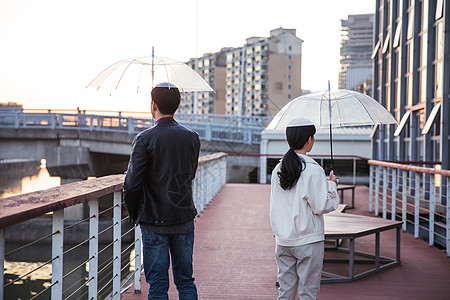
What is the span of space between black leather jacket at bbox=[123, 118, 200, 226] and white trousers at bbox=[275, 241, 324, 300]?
69cm

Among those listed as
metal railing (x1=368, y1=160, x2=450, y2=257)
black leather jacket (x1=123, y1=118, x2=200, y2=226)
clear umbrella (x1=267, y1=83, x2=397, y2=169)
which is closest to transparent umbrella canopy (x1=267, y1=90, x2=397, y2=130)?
clear umbrella (x1=267, y1=83, x2=397, y2=169)

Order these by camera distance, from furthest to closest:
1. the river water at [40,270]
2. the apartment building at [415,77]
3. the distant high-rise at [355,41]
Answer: the distant high-rise at [355,41]
the river water at [40,270]
the apartment building at [415,77]

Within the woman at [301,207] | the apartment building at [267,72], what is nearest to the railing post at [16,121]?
the woman at [301,207]

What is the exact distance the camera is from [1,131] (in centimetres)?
2753

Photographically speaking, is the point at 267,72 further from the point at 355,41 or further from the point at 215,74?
the point at 355,41

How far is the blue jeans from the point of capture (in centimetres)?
303

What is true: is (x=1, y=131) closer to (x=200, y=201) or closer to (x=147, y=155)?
(x=200, y=201)

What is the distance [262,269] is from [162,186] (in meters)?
2.96

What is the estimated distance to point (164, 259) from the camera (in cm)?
305

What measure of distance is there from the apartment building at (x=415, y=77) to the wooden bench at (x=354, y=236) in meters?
5.10

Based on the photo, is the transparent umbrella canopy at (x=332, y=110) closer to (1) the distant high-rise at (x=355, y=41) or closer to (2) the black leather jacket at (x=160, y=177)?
(2) the black leather jacket at (x=160, y=177)

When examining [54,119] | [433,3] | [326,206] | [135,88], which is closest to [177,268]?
[326,206]

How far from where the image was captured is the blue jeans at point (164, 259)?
9.95ft

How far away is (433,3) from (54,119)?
20725 millimetres
